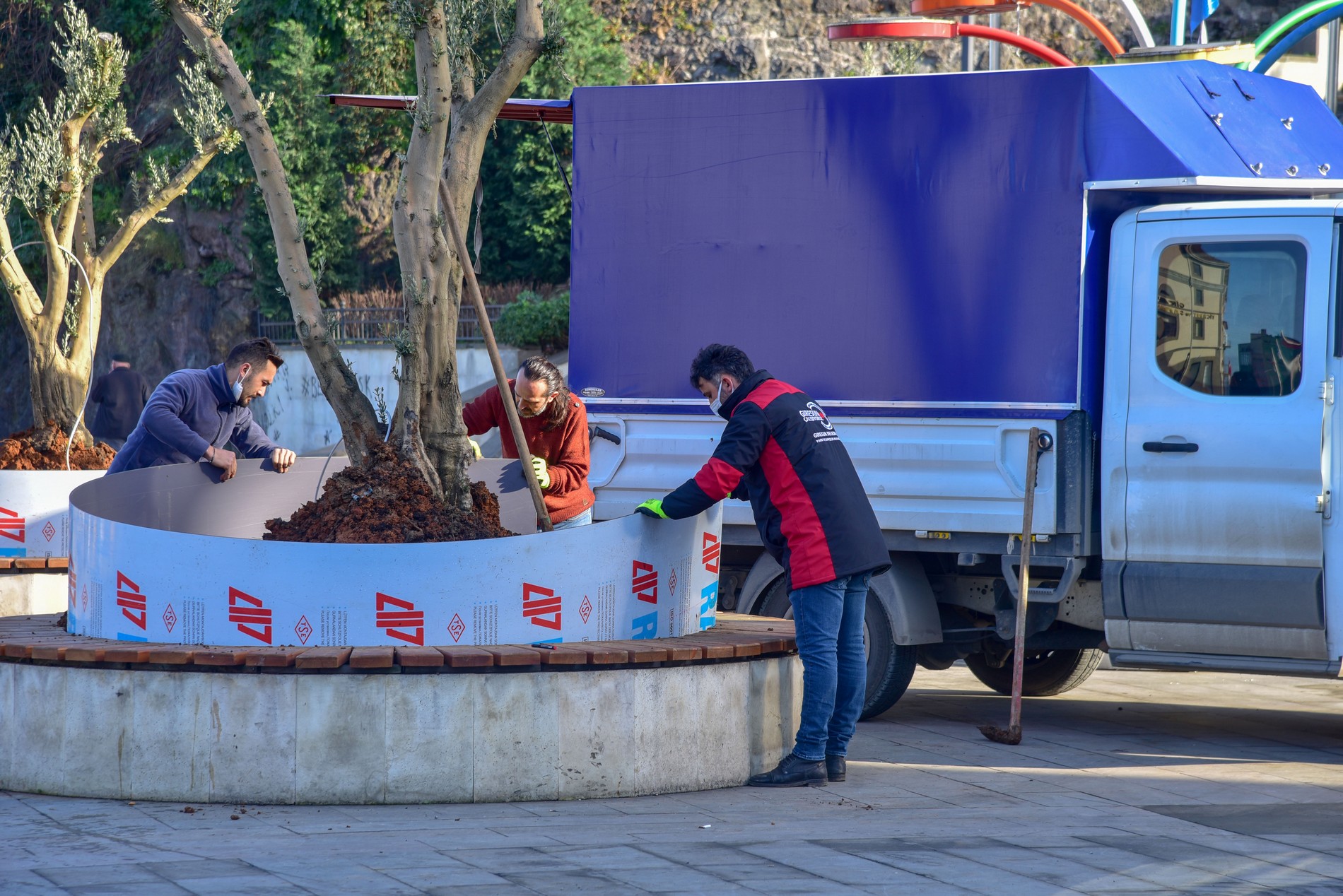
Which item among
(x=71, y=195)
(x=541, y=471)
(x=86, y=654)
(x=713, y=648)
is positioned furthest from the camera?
(x=71, y=195)

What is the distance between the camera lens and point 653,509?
6105 mm

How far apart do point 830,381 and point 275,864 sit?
13.0ft

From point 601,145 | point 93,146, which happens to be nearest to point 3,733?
point 601,145

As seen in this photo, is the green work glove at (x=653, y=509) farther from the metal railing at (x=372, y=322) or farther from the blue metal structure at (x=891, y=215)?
the metal railing at (x=372, y=322)

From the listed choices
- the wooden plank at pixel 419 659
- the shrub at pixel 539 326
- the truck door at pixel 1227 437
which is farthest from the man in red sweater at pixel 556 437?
the shrub at pixel 539 326

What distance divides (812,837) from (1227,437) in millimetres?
2955

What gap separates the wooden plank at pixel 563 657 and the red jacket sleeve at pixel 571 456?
6.34 ft

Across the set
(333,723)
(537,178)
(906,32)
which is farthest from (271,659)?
(537,178)

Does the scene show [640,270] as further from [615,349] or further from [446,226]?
[446,226]

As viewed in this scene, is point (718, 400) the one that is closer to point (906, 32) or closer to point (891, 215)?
point (891, 215)

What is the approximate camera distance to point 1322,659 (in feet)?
22.2

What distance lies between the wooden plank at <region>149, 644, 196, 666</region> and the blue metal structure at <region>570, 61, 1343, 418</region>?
3104 millimetres

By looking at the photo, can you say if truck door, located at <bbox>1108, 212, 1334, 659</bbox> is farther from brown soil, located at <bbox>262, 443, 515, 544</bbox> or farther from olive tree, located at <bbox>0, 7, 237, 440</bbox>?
olive tree, located at <bbox>0, 7, 237, 440</bbox>

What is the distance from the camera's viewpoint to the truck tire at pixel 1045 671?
873 centimetres
